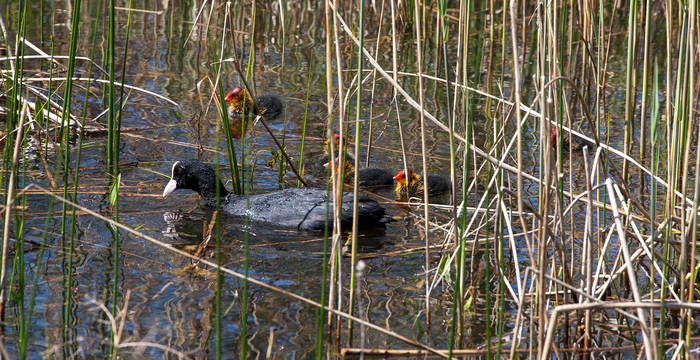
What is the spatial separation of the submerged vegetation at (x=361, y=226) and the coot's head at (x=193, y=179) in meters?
0.08

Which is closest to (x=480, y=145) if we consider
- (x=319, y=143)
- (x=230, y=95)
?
(x=319, y=143)

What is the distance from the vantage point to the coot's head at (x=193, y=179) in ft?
17.5

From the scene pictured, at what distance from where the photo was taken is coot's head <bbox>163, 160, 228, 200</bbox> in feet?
17.5

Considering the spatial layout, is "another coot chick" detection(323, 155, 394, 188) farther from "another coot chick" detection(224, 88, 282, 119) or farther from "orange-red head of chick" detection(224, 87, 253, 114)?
"orange-red head of chick" detection(224, 87, 253, 114)

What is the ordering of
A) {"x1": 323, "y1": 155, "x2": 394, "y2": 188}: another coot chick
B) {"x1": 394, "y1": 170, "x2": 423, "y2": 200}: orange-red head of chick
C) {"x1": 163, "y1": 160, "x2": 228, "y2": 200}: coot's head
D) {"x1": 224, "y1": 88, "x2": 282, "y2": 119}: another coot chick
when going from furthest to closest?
{"x1": 224, "y1": 88, "x2": 282, "y2": 119}: another coot chick
{"x1": 323, "y1": 155, "x2": 394, "y2": 188}: another coot chick
{"x1": 394, "y1": 170, "x2": 423, "y2": 200}: orange-red head of chick
{"x1": 163, "y1": 160, "x2": 228, "y2": 200}: coot's head

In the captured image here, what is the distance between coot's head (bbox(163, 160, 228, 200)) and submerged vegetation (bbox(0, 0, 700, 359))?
8 cm

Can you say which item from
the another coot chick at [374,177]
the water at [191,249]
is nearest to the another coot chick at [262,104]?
the water at [191,249]

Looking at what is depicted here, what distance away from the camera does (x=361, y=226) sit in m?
5.05

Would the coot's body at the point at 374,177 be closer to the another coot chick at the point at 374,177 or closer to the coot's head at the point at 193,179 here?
the another coot chick at the point at 374,177

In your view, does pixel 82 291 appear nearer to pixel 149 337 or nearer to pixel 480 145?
pixel 149 337

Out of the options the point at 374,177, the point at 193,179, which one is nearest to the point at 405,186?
the point at 374,177

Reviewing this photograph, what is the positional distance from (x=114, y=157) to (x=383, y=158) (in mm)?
2085

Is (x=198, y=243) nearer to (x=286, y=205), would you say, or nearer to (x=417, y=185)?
(x=286, y=205)

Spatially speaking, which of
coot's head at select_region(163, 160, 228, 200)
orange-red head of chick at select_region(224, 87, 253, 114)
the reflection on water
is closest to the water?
the reflection on water
